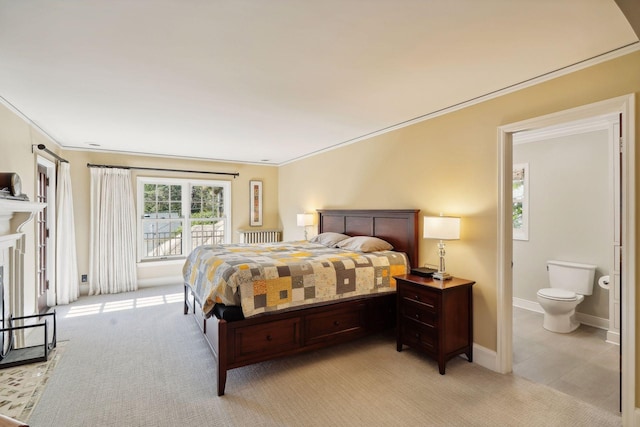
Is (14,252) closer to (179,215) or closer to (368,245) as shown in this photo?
(179,215)

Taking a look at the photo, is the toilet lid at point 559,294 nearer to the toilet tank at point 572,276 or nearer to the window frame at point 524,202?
the toilet tank at point 572,276

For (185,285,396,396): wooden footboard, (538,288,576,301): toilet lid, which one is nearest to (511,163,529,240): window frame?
(538,288,576,301): toilet lid

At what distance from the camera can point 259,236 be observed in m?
6.47

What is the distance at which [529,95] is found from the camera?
2.52 meters

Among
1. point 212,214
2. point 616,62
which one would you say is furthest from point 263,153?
point 616,62

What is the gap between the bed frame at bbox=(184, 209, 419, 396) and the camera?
2.45m

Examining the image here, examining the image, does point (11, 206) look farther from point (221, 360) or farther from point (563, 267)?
point (563, 267)

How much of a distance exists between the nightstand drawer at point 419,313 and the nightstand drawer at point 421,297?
19 mm

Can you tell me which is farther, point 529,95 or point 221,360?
point 529,95

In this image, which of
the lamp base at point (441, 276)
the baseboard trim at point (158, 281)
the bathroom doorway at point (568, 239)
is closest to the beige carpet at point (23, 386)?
the baseboard trim at point (158, 281)

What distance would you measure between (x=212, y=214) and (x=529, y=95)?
546 cm

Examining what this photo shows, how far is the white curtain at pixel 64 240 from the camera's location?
451cm

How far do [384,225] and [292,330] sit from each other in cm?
180

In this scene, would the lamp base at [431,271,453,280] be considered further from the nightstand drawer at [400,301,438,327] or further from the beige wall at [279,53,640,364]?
the nightstand drawer at [400,301,438,327]
